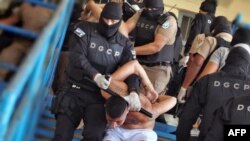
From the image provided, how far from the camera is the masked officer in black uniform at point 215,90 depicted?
3754 mm

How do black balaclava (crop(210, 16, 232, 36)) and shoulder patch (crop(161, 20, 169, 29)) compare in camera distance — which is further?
black balaclava (crop(210, 16, 232, 36))

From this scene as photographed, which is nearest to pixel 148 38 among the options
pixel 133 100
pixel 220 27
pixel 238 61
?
pixel 220 27

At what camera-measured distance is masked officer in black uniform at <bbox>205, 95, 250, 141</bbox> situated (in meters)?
3.34

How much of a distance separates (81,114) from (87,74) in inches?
13.7

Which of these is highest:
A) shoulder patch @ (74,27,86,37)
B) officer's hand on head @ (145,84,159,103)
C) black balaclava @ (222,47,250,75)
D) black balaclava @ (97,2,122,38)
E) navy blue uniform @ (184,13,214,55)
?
black balaclava @ (97,2,122,38)

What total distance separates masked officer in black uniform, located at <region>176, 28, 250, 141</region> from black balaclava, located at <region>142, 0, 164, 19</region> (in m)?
1.18

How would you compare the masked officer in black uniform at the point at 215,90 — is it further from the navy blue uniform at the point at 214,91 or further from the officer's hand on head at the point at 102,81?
the officer's hand on head at the point at 102,81

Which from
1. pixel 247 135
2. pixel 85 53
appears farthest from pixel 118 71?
pixel 247 135

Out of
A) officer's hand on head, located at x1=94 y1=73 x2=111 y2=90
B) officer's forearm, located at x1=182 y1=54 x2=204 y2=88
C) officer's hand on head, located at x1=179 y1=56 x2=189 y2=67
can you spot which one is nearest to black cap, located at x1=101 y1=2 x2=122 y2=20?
officer's hand on head, located at x1=94 y1=73 x2=111 y2=90

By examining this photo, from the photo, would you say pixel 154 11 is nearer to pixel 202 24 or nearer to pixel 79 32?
pixel 79 32

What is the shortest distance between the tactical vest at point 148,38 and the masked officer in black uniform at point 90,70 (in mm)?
836

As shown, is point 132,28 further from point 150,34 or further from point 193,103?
point 193,103

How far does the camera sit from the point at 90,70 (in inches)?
150

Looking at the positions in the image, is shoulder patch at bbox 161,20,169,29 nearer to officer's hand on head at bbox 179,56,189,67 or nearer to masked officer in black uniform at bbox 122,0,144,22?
masked officer in black uniform at bbox 122,0,144,22
